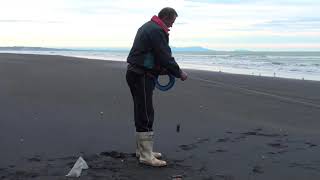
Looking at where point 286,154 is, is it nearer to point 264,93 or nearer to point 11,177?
point 11,177

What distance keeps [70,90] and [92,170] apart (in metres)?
6.74

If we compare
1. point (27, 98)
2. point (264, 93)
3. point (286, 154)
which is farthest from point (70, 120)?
point (264, 93)

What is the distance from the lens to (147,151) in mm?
6395

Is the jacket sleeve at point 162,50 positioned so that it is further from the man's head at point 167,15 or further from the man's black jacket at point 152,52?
the man's head at point 167,15

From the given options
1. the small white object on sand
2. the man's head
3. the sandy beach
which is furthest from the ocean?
the small white object on sand

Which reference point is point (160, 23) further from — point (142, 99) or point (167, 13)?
point (142, 99)

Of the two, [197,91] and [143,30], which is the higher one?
[143,30]

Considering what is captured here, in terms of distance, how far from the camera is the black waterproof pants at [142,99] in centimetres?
652

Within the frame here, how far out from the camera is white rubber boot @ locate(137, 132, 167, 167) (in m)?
6.25

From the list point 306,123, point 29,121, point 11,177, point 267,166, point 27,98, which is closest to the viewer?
point 11,177

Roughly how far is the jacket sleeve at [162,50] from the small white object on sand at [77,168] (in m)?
1.49

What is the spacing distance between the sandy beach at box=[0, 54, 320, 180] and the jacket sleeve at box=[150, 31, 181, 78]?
1.17 meters

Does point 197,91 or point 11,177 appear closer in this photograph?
point 11,177

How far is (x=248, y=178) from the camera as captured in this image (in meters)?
5.72
